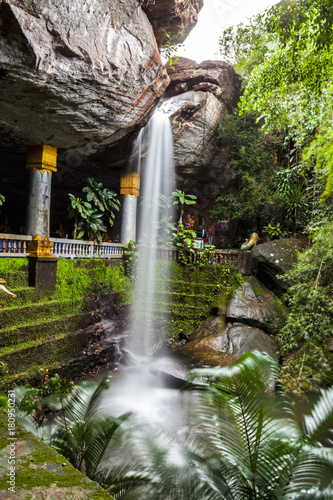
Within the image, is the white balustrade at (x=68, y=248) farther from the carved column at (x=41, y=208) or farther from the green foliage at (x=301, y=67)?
the green foliage at (x=301, y=67)

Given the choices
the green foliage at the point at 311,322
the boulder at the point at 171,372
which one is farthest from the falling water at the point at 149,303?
the green foliage at the point at 311,322

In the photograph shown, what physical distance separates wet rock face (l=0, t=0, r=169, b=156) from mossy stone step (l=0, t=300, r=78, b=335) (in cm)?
435

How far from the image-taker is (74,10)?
5652mm

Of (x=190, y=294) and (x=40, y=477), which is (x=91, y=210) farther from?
(x=40, y=477)

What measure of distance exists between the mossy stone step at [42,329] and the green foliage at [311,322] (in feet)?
16.0

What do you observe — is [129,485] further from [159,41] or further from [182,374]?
[159,41]

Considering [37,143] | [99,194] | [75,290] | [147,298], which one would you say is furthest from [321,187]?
[37,143]

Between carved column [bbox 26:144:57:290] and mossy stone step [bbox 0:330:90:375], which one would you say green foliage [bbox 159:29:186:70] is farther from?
mossy stone step [bbox 0:330:90:375]

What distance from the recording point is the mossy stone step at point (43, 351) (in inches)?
208

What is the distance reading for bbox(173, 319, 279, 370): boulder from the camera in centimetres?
623

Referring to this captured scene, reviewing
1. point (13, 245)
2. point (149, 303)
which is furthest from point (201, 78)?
point (13, 245)

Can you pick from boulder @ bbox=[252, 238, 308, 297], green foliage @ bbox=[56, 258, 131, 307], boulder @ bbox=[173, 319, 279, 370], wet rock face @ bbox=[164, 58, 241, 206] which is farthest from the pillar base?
wet rock face @ bbox=[164, 58, 241, 206]

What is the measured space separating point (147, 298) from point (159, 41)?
822 cm

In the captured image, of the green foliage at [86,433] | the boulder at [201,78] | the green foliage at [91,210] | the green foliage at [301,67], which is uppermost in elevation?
the boulder at [201,78]
